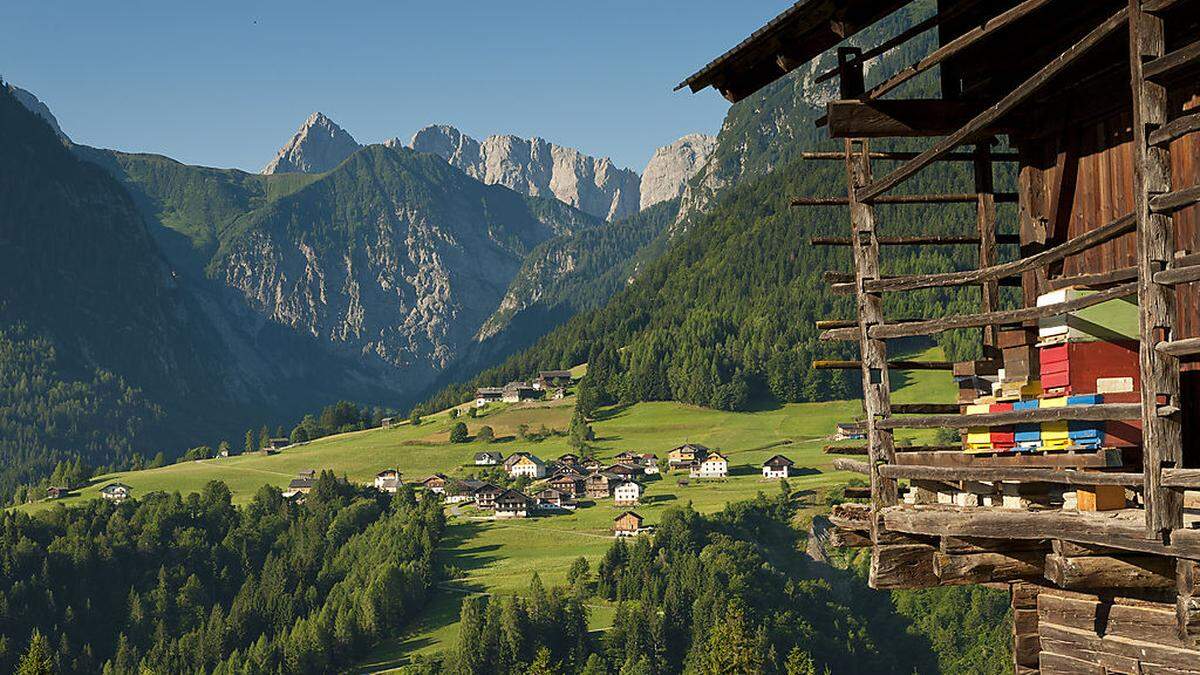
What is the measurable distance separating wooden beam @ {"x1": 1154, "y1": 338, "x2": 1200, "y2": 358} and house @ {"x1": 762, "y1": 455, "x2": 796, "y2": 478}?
169158mm

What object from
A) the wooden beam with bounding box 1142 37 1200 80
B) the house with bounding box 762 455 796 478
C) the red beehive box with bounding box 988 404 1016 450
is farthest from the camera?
the house with bounding box 762 455 796 478

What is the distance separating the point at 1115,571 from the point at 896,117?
5052mm

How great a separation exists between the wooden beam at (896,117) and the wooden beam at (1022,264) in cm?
149

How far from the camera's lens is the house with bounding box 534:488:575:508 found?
18488 centimetres

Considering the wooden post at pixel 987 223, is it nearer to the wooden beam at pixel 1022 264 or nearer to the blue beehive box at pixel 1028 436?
the wooden beam at pixel 1022 264

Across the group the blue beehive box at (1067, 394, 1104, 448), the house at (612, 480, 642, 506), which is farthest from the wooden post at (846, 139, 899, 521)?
the house at (612, 480, 642, 506)

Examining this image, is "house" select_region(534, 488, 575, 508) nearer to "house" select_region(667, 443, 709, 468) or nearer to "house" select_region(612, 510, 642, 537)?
"house" select_region(667, 443, 709, 468)

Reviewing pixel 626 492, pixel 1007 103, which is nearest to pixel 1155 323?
pixel 1007 103

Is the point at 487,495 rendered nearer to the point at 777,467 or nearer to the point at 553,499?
the point at 553,499

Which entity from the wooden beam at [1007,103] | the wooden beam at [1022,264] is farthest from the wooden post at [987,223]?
the wooden beam at [1022,264]

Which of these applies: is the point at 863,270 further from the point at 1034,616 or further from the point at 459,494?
the point at 459,494

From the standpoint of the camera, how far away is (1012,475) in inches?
418

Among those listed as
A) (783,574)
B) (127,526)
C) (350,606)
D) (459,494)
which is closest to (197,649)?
(350,606)

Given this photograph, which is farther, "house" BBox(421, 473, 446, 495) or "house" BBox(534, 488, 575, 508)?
"house" BBox(421, 473, 446, 495)
